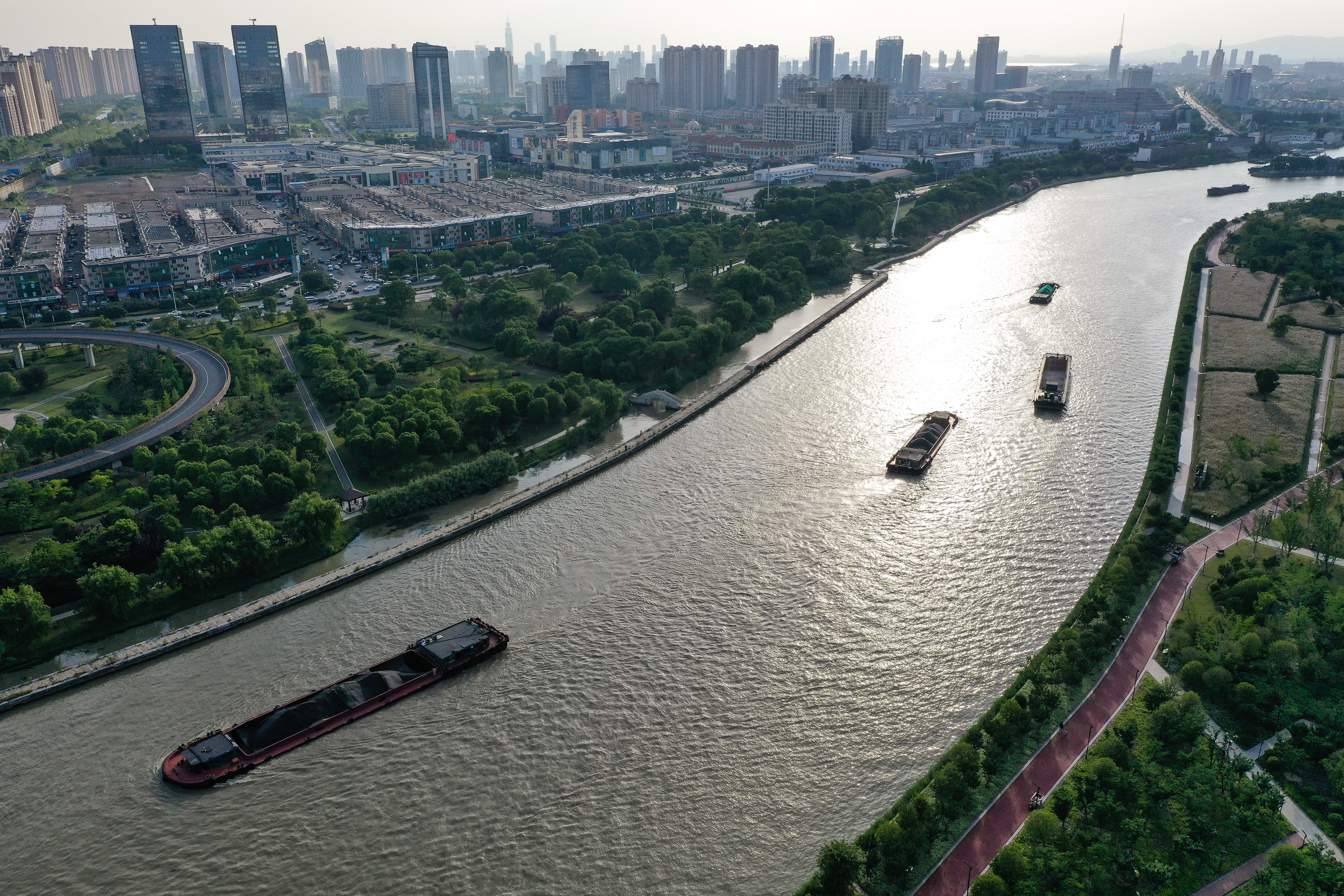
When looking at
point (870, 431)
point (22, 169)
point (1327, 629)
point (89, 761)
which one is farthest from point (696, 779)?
point (22, 169)

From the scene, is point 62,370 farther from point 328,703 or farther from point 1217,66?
point 1217,66

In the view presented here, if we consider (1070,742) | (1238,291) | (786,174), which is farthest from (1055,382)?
(786,174)

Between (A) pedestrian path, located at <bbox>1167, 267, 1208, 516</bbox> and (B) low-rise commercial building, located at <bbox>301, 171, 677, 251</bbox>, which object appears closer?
(A) pedestrian path, located at <bbox>1167, 267, 1208, 516</bbox>

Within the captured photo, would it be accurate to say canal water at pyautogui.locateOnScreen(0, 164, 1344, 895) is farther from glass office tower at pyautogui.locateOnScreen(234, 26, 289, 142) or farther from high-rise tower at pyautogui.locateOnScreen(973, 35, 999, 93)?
high-rise tower at pyautogui.locateOnScreen(973, 35, 999, 93)

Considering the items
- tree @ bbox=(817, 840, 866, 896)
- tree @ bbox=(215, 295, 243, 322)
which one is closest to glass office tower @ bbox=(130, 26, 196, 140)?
tree @ bbox=(215, 295, 243, 322)

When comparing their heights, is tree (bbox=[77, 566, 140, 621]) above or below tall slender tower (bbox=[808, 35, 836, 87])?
below

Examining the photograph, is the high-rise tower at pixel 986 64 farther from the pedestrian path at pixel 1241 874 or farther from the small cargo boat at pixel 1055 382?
the pedestrian path at pixel 1241 874

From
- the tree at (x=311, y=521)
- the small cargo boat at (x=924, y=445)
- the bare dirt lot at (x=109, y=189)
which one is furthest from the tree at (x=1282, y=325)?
the bare dirt lot at (x=109, y=189)
